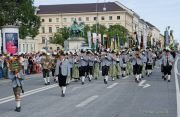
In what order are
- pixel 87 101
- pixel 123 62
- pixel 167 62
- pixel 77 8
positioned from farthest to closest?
pixel 77 8, pixel 123 62, pixel 167 62, pixel 87 101

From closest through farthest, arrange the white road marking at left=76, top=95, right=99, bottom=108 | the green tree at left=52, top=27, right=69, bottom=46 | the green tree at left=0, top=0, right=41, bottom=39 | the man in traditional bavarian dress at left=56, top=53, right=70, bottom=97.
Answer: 1. the white road marking at left=76, top=95, right=99, bottom=108
2. the man in traditional bavarian dress at left=56, top=53, right=70, bottom=97
3. the green tree at left=0, top=0, right=41, bottom=39
4. the green tree at left=52, top=27, right=69, bottom=46

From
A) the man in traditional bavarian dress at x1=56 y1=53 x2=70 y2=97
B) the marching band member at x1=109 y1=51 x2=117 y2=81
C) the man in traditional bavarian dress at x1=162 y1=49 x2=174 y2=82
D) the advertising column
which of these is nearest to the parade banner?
the advertising column

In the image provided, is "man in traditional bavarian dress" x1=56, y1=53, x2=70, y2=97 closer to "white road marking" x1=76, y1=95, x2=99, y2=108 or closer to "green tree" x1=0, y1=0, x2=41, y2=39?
"white road marking" x1=76, y1=95, x2=99, y2=108

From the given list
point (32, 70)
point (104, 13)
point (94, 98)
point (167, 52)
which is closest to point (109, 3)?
point (104, 13)

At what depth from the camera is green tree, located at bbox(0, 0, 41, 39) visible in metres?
64.0

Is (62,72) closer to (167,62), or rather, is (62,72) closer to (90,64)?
(90,64)

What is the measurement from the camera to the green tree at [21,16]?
64.0m

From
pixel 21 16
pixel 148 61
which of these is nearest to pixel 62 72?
pixel 148 61

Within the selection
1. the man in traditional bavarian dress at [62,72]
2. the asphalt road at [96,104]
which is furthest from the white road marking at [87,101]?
the man in traditional bavarian dress at [62,72]

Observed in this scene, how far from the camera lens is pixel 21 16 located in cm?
6769

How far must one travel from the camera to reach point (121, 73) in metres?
33.0

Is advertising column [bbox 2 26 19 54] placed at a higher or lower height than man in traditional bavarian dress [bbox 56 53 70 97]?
higher

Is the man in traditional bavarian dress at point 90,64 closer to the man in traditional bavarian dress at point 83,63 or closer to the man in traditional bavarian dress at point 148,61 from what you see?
the man in traditional bavarian dress at point 83,63

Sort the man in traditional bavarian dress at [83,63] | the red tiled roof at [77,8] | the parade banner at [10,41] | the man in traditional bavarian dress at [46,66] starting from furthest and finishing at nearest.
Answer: the red tiled roof at [77,8], the parade banner at [10,41], the man in traditional bavarian dress at [83,63], the man in traditional bavarian dress at [46,66]
